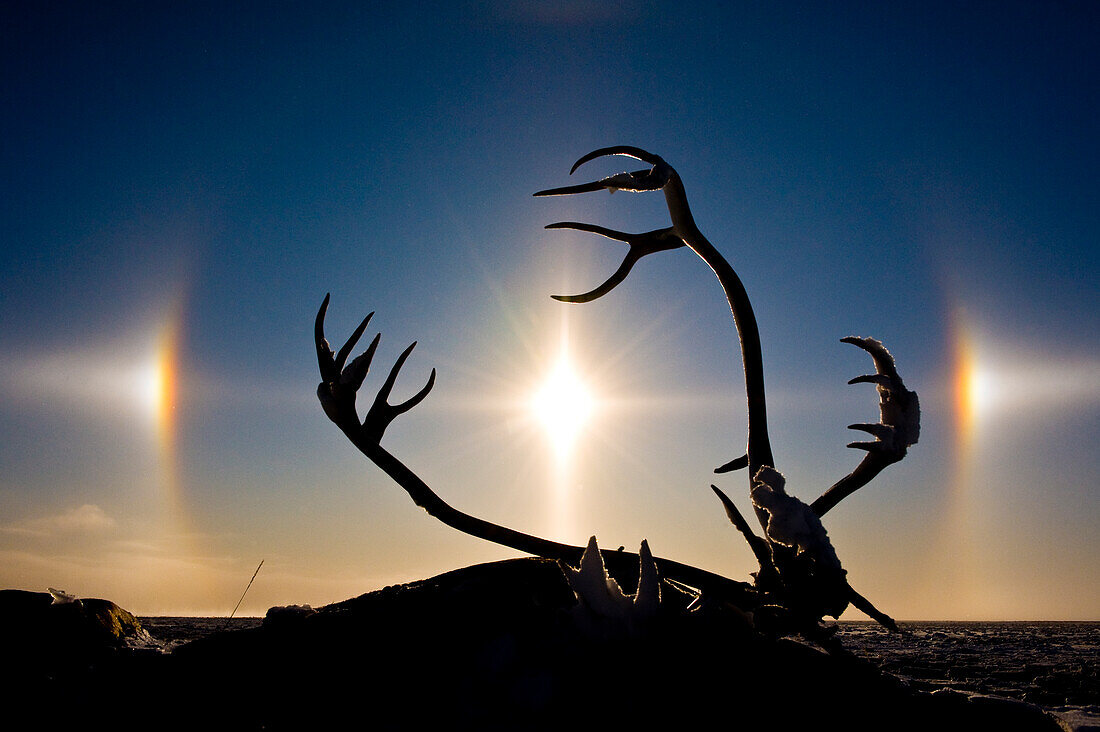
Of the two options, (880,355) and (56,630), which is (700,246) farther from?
(56,630)

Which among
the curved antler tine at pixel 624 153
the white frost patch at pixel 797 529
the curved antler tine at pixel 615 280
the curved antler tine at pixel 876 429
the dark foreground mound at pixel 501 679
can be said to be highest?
the curved antler tine at pixel 624 153

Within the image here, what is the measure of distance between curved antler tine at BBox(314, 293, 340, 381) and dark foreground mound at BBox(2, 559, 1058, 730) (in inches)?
69.1

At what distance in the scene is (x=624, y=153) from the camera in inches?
174

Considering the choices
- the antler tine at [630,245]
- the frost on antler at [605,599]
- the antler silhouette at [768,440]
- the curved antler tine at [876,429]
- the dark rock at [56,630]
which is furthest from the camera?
the antler tine at [630,245]

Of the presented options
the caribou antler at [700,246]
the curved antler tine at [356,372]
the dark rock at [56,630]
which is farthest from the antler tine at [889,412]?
the dark rock at [56,630]

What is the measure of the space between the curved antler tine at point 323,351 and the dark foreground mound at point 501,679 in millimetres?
1756

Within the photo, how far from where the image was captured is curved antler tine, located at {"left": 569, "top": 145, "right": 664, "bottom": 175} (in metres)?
4.28

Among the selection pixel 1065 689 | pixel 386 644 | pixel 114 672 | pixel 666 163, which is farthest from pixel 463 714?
pixel 1065 689

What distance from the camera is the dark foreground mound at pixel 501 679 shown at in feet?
8.95

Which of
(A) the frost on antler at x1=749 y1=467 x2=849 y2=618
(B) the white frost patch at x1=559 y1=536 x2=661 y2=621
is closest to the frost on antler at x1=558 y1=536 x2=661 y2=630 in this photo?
(B) the white frost patch at x1=559 y1=536 x2=661 y2=621

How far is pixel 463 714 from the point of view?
8.87 feet

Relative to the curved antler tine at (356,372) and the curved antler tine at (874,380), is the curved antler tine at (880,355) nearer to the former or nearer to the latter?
the curved antler tine at (874,380)

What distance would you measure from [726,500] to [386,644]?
171cm

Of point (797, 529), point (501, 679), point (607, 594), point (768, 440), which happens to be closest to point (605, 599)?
point (607, 594)
